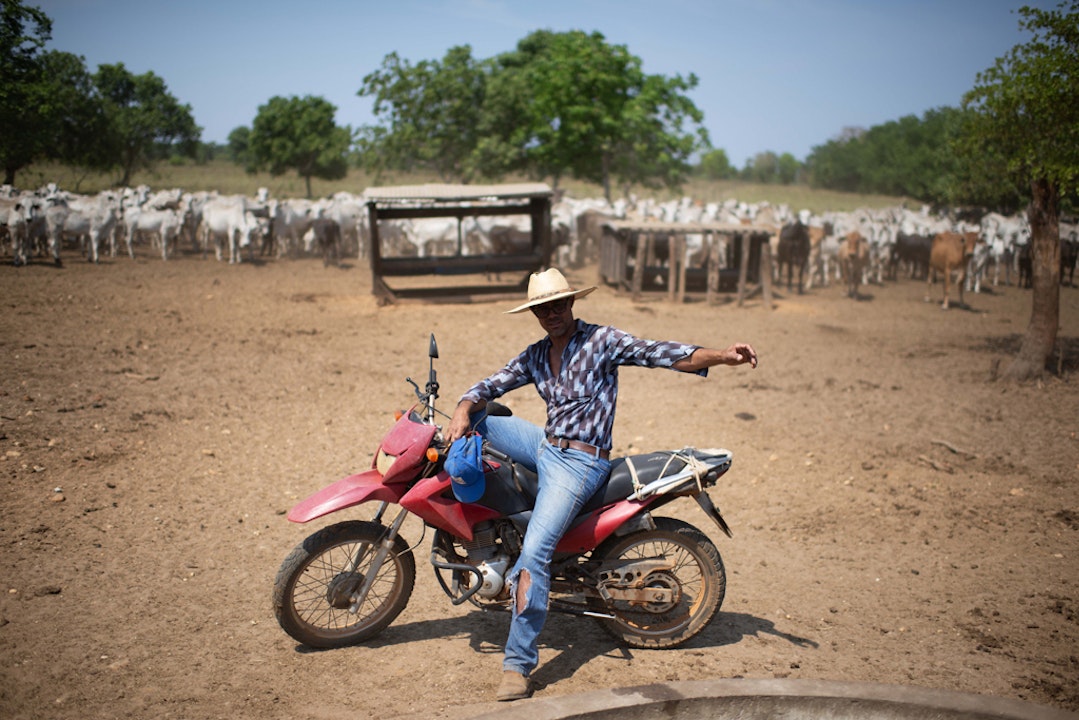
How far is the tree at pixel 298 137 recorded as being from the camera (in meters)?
40.5

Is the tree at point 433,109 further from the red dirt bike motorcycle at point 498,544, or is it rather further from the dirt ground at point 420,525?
the red dirt bike motorcycle at point 498,544

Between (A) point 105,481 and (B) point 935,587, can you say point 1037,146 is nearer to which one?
(B) point 935,587

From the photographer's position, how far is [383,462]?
405cm

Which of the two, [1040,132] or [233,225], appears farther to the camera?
[233,225]

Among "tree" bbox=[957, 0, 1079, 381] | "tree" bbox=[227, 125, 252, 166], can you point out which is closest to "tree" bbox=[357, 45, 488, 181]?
"tree" bbox=[957, 0, 1079, 381]

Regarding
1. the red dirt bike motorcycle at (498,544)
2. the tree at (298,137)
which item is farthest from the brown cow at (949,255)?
the tree at (298,137)

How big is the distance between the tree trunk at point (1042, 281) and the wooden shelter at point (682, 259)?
23.2ft

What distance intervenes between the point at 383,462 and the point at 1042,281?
1037cm

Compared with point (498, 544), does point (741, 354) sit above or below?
above

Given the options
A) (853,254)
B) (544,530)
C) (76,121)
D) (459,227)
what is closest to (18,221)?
(76,121)

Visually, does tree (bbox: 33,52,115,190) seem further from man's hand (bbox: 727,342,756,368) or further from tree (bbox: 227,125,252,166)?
tree (bbox: 227,125,252,166)

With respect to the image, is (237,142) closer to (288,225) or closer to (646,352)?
(288,225)

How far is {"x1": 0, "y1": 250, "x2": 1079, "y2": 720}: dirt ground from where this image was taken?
4.08 metres

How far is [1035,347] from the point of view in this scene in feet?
35.9
